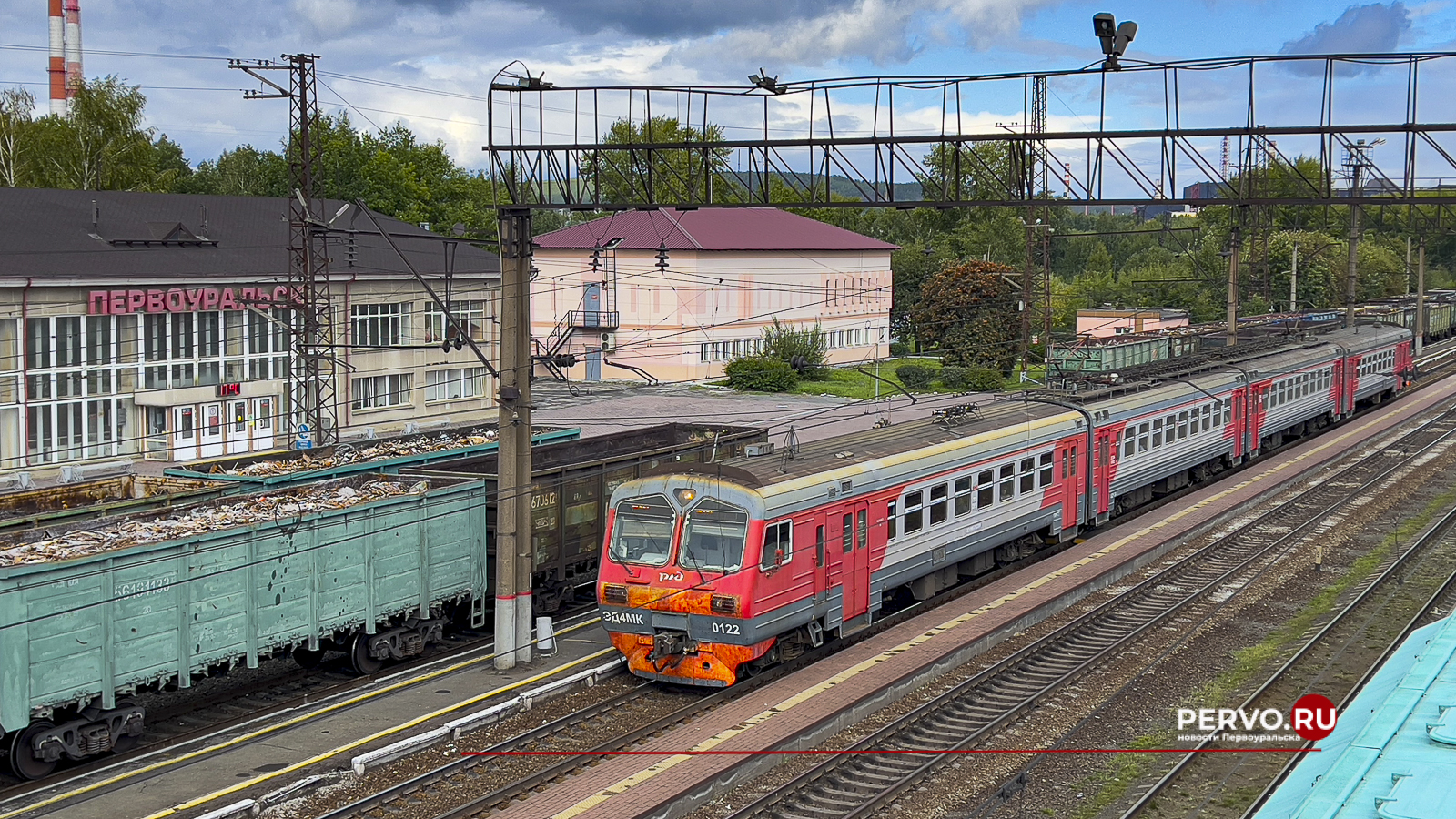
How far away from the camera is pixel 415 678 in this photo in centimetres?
1814

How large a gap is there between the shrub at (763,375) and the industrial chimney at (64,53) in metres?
38.0

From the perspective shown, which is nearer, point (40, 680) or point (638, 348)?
point (40, 680)

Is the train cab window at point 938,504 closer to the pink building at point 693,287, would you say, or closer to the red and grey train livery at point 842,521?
the red and grey train livery at point 842,521

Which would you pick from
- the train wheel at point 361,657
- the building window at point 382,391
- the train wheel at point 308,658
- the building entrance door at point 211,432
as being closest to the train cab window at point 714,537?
the train wheel at point 361,657

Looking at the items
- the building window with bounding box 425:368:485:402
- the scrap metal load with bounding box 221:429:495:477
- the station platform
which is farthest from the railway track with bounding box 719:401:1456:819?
the building window with bounding box 425:368:485:402

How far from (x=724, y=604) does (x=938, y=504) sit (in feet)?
17.9

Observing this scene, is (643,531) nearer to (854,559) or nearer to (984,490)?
(854,559)

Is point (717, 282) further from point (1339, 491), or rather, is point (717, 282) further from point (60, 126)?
point (1339, 491)

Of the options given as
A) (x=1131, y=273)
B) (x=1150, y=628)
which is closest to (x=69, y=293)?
(x=1150, y=628)

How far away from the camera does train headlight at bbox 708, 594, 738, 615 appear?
52.5 ft

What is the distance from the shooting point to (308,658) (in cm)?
1864

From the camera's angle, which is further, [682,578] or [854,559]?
[854,559]

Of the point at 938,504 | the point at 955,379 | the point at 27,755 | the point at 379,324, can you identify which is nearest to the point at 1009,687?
the point at 938,504

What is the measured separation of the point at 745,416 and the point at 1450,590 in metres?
30.3
